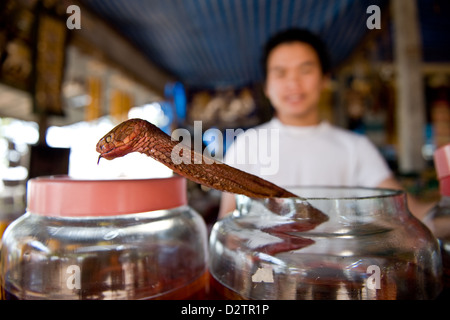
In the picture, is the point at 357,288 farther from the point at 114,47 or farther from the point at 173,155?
the point at 114,47

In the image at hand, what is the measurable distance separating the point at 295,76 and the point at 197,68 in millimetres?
4497

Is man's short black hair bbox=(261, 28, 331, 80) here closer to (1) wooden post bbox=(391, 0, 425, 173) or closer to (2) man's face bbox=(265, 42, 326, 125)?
(2) man's face bbox=(265, 42, 326, 125)

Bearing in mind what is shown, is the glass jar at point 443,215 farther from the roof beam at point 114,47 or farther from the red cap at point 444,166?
the roof beam at point 114,47

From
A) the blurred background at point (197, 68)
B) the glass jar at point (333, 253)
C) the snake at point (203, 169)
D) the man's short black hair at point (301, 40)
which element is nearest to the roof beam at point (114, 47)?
the blurred background at point (197, 68)

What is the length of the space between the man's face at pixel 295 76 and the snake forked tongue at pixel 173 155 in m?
1.32

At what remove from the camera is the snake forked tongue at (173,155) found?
0.45 meters

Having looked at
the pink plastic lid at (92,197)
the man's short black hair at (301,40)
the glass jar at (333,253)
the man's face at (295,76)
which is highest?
the man's short black hair at (301,40)

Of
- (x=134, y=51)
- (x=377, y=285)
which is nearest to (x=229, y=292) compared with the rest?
(x=377, y=285)

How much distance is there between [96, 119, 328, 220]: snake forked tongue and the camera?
448 millimetres

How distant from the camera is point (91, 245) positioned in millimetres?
540

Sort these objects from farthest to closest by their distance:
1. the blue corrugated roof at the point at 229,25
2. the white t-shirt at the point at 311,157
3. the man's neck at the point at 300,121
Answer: the blue corrugated roof at the point at 229,25 < the man's neck at the point at 300,121 < the white t-shirt at the point at 311,157

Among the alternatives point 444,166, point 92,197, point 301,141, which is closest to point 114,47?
point 301,141
